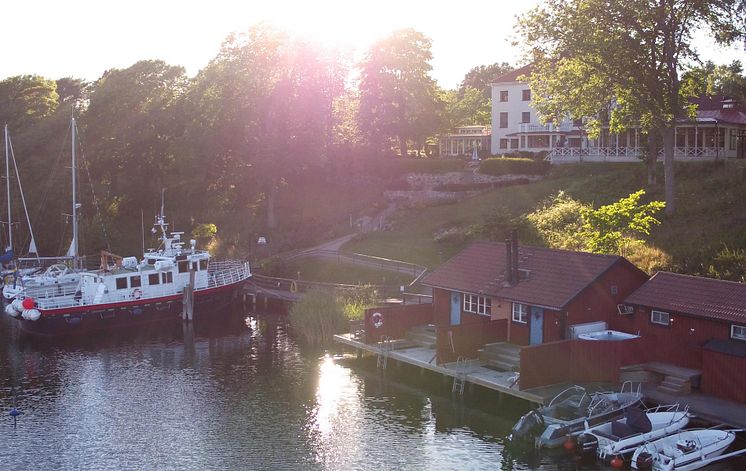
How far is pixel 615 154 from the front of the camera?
68.1 m

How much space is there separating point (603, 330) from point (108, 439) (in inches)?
772

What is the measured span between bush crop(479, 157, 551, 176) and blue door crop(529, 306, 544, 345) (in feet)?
124

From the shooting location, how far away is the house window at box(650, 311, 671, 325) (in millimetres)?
31125

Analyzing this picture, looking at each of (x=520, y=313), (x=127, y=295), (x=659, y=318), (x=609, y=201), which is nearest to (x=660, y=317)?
(x=659, y=318)

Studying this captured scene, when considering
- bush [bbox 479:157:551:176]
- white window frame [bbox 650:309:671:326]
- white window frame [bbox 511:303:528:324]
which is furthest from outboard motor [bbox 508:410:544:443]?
bush [bbox 479:157:551:176]

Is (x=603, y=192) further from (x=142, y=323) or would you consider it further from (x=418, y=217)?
(x=142, y=323)

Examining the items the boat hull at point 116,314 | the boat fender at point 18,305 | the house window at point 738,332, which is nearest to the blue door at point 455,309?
the house window at point 738,332

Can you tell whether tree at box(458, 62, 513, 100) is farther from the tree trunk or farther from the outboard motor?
the outboard motor

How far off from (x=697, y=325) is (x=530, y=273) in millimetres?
7558

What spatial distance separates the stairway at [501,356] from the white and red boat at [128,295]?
957 inches

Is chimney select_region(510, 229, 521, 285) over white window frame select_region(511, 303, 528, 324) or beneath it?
over

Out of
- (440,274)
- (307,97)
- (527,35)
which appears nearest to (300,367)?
(440,274)

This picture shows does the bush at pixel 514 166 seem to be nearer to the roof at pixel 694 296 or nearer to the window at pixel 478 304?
the window at pixel 478 304

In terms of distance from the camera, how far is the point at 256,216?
7719cm
